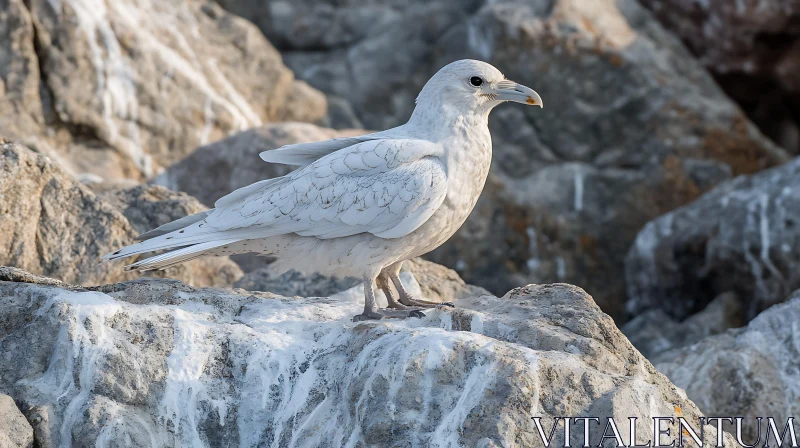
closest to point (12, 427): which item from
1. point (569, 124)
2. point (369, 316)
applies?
point (369, 316)

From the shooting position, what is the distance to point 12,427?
4910 mm

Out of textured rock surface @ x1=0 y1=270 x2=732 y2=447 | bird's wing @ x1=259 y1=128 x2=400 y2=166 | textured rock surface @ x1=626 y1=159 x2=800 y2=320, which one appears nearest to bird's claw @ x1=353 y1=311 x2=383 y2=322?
textured rock surface @ x1=0 y1=270 x2=732 y2=447

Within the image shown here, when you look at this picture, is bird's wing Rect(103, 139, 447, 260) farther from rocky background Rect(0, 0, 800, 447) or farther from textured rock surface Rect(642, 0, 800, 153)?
textured rock surface Rect(642, 0, 800, 153)

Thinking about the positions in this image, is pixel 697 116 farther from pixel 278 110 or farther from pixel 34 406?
pixel 34 406

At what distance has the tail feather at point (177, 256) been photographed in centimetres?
611

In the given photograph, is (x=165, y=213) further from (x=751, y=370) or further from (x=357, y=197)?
(x=751, y=370)

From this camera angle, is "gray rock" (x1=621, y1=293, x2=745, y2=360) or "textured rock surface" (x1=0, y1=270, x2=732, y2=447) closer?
"textured rock surface" (x1=0, y1=270, x2=732, y2=447)

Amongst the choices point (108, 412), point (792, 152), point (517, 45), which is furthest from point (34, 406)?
point (792, 152)

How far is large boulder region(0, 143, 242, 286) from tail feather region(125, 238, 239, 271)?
A: 1.90ft

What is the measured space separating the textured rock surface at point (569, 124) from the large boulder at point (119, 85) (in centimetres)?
243

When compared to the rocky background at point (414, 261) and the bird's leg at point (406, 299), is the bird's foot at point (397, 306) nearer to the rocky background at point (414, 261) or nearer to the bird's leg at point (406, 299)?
the bird's leg at point (406, 299)

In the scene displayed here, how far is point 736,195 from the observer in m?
10.9

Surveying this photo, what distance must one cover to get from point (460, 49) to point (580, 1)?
72.7 inches

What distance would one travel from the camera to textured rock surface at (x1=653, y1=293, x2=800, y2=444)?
7.18 meters
